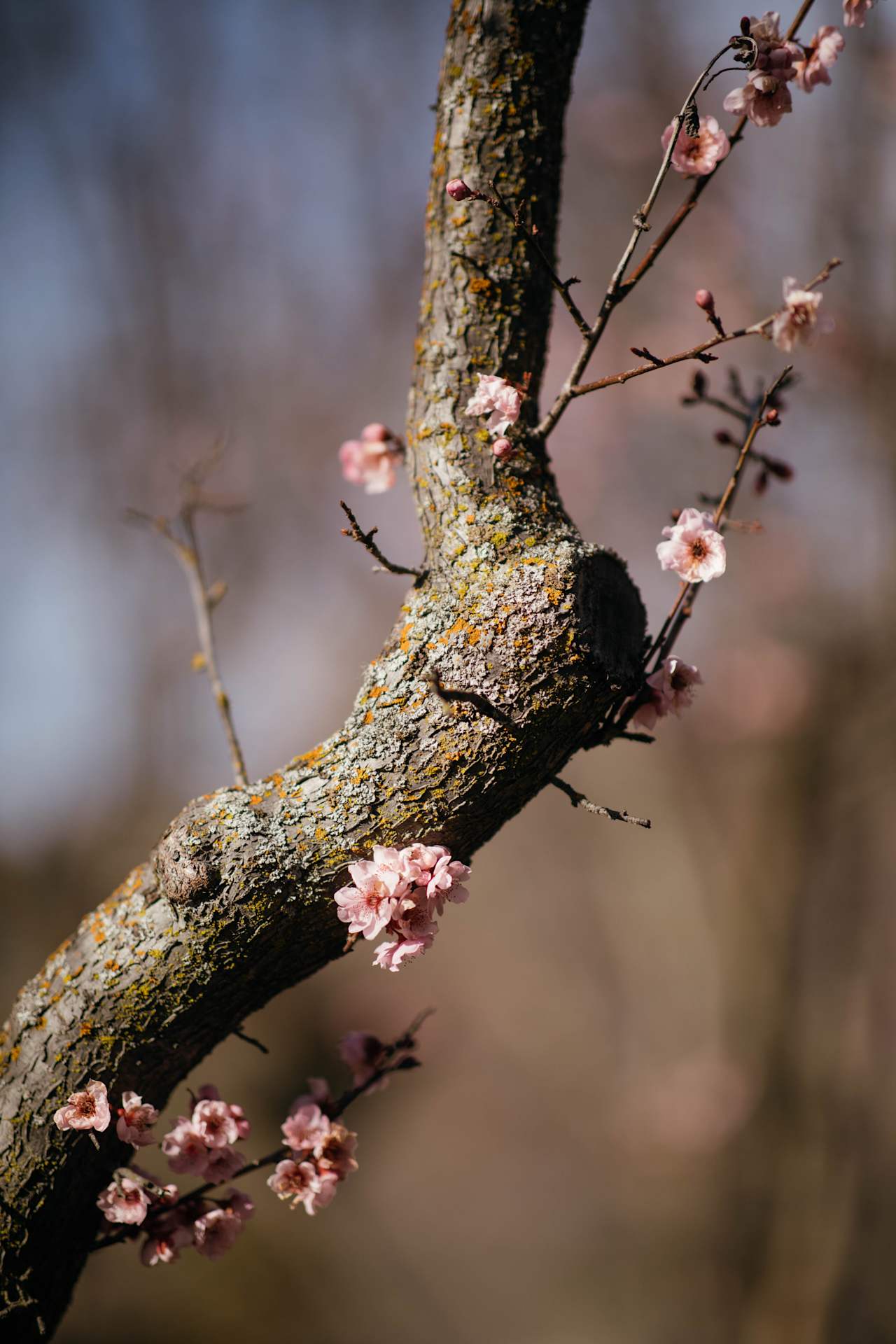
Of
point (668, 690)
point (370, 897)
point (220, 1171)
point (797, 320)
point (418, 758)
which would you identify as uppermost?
point (797, 320)

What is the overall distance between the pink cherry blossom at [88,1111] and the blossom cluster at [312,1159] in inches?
10.2

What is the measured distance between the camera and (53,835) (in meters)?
6.27

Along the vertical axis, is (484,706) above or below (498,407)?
below

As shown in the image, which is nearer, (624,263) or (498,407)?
(624,263)

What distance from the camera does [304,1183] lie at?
3.75 feet

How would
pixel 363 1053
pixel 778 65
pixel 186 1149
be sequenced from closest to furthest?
pixel 778 65, pixel 186 1149, pixel 363 1053

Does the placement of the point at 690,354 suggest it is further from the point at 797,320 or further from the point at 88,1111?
the point at 88,1111

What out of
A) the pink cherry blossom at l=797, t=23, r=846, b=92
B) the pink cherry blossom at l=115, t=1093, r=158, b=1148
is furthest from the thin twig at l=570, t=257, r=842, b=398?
the pink cherry blossom at l=115, t=1093, r=158, b=1148

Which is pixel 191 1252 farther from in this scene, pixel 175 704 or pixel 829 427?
pixel 829 427

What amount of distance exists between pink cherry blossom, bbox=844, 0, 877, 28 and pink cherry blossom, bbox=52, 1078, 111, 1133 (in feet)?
5.28

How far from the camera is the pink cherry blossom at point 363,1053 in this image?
4.46ft

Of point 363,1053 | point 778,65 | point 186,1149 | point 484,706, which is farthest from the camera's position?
point 363,1053

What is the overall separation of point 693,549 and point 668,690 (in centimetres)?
19

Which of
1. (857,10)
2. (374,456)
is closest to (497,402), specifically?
(374,456)
